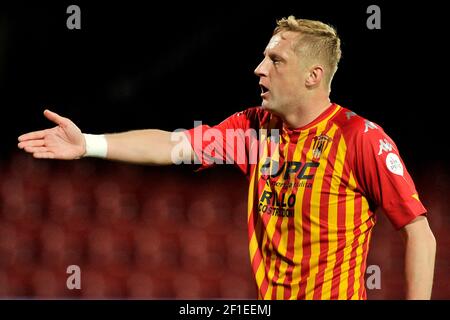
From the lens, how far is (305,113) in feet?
9.50

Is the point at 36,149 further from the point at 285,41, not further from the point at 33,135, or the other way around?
the point at 285,41

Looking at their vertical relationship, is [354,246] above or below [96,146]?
below

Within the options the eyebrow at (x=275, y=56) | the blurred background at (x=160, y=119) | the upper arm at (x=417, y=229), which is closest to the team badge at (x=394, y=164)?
Result: the upper arm at (x=417, y=229)

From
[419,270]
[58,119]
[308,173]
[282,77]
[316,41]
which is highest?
[316,41]

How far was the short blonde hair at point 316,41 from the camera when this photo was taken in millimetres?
2900

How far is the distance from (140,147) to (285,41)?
683 millimetres

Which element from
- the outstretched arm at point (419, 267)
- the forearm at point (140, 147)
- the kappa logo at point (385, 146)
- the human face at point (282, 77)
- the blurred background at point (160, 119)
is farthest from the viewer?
the blurred background at point (160, 119)

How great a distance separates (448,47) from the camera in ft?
22.0

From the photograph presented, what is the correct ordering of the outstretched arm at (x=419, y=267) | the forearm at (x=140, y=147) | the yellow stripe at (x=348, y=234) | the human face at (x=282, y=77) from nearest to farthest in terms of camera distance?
the outstretched arm at (x=419, y=267) → the yellow stripe at (x=348, y=234) → the human face at (x=282, y=77) → the forearm at (x=140, y=147)

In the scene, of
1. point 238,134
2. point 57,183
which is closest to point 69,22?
point 57,183

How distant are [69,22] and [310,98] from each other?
3.92 m

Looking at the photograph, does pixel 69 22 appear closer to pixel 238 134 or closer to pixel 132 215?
pixel 132 215

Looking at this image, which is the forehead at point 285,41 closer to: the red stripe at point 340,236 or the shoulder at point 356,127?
the shoulder at point 356,127

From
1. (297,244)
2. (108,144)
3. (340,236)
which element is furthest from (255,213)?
(108,144)
